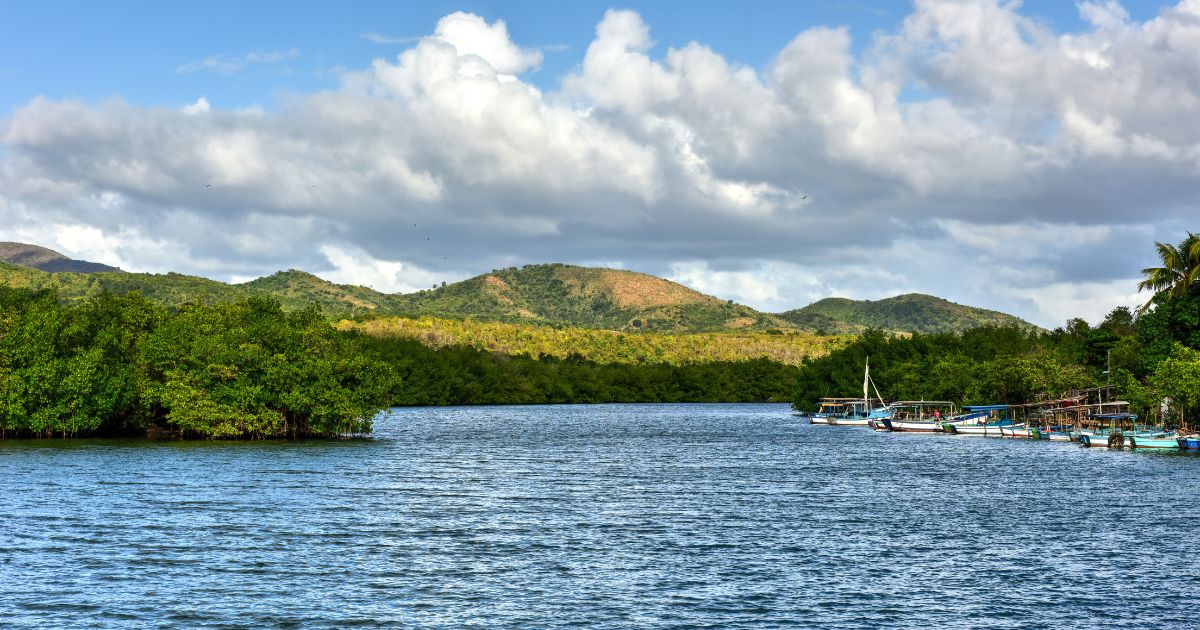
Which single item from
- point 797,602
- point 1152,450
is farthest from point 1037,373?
point 797,602

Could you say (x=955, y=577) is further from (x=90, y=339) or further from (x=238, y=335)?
(x=90, y=339)

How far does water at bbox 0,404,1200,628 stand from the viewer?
39.6m

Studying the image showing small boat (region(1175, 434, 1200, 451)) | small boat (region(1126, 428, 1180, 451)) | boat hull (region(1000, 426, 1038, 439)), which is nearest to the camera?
small boat (region(1175, 434, 1200, 451))

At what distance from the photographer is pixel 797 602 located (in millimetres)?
40781

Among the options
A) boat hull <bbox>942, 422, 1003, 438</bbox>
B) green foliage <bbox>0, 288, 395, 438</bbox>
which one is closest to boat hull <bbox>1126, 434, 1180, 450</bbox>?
boat hull <bbox>942, 422, 1003, 438</bbox>

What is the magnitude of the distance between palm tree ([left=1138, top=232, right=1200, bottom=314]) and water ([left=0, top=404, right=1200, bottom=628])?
1642 inches

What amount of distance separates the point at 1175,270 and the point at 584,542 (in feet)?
362

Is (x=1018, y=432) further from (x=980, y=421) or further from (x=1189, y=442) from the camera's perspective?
(x=1189, y=442)

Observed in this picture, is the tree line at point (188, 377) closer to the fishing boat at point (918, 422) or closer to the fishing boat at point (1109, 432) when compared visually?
the fishing boat at point (1109, 432)

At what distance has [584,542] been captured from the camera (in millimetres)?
A: 53562

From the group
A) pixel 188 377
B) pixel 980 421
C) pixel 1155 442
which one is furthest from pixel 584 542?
pixel 980 421

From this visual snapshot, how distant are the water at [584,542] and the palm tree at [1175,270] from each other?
4170 cm

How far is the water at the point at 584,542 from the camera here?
39594 millimetres

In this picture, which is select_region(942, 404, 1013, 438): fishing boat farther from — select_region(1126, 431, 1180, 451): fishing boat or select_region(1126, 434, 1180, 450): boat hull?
select_region(1126, 434, 1180, 450): boat hull
